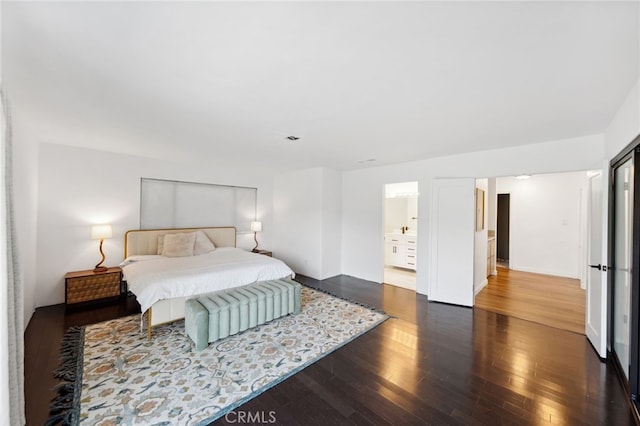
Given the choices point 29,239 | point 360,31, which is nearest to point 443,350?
point 360,31

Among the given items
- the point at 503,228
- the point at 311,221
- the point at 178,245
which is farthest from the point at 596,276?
the point at 178,245

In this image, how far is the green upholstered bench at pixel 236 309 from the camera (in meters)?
2.81

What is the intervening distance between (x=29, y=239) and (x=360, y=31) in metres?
4.79

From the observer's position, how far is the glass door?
2250 mm

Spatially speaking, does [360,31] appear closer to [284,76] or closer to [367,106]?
[284,76]

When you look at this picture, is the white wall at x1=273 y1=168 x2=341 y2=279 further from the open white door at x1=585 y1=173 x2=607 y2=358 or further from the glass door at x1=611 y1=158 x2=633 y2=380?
the glass door at x1=611 y1=158 x2=633 y2=380

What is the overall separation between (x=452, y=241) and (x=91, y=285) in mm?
5869


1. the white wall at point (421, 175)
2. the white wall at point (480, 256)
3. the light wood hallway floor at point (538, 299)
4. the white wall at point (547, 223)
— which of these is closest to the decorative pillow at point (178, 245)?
the white wall at point (421, 175)

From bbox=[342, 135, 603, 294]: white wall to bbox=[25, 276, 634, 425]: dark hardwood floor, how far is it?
1.79 meters

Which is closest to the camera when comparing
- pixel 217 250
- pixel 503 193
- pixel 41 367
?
pixel 41 367

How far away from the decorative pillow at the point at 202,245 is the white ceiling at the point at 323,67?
248cm

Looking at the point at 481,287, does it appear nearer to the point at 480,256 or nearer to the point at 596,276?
the point at 480,256

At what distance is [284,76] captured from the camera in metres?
1.89

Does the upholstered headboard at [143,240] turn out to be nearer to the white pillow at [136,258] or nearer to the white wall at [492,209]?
the white pillow at [136,258]
